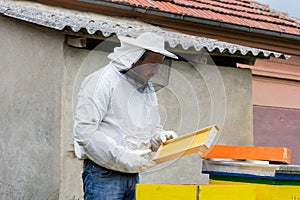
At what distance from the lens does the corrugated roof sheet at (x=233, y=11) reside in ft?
31.1

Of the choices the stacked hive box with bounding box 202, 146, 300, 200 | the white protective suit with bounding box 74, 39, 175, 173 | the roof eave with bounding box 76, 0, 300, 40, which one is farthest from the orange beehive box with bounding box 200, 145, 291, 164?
the roof eave with bounding box 76, 0, 300, 40

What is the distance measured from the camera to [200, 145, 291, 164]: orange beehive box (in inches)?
172

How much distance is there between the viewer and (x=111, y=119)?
155 inches

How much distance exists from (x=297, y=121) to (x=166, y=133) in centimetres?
725

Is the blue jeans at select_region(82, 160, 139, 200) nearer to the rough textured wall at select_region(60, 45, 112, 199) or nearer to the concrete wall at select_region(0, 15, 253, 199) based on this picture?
the concrete wall at select_region(0, 15, 253, 199)

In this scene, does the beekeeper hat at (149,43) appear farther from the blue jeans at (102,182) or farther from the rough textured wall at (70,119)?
the rough textured wall at (70,119)

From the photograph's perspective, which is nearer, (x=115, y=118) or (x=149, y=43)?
(x=115, y=118)

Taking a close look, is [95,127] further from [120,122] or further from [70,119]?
[70,119]

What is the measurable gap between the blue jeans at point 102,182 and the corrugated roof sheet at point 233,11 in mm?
4775

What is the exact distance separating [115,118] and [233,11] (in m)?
7.52

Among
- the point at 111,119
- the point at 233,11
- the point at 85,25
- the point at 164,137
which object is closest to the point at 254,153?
the point at 164,137

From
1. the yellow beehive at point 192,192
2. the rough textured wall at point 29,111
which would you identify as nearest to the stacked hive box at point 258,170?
the yellow beehive at point 192,192

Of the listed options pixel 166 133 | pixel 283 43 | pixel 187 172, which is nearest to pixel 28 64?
pixel 187 172

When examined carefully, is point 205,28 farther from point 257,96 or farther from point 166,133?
point 166,133
